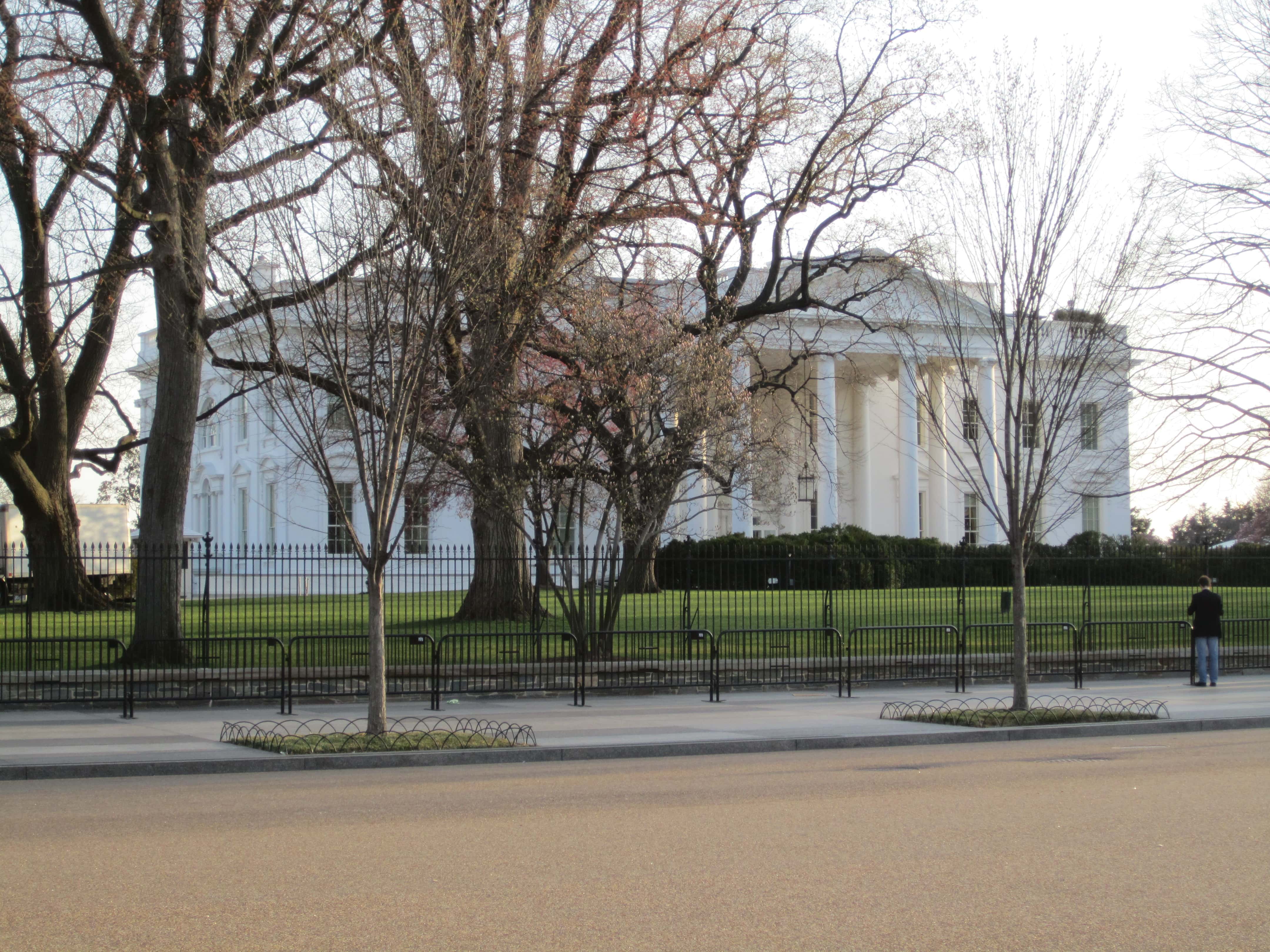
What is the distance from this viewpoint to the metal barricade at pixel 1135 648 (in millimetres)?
23203

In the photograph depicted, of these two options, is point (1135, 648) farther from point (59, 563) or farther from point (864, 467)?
point (864, 467)

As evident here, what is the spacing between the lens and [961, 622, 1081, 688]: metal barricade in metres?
22.0

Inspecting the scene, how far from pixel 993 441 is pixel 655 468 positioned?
613 cm

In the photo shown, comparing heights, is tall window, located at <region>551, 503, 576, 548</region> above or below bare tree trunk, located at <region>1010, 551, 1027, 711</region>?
above

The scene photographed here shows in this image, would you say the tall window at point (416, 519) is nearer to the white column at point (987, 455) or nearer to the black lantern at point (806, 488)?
the black lantern at point (806, 488)

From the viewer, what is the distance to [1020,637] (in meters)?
16.5

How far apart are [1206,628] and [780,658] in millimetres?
6721

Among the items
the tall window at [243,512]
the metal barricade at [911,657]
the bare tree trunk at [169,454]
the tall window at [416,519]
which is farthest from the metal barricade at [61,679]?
the tall window at [243,512]

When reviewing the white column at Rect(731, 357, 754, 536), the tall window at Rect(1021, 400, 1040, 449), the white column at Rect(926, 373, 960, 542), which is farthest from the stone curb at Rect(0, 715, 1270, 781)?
the white column at Rect(926, 373, 960, 542)

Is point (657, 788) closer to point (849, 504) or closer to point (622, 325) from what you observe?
point (622, 325)

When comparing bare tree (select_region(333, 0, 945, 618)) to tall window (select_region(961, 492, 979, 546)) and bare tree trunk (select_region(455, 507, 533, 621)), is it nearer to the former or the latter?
bare tree trunk (select_region(455, 507, 533, 621))

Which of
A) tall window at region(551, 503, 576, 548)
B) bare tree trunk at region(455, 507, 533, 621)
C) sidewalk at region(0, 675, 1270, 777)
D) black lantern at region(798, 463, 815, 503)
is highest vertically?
black lantern at region(798, 463, 815, 503)

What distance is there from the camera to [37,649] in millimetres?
19703

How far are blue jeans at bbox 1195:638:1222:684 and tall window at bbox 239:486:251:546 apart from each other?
4474 centimetres
